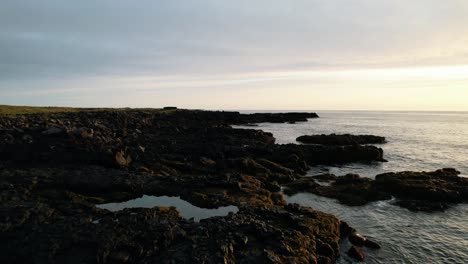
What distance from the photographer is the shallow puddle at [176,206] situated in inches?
835

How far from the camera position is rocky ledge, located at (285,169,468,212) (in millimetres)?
27062

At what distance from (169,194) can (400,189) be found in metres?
20.3

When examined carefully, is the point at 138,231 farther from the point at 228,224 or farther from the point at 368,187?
the point at 368,187

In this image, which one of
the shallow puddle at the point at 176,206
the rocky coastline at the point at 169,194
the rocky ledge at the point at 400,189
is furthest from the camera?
the rocky ledge at the point at 400,189

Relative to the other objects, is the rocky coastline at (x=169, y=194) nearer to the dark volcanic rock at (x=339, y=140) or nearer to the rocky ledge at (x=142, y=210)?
the rocky ledge at (x=142, y=210)

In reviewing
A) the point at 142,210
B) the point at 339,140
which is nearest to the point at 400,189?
the point at 142,210

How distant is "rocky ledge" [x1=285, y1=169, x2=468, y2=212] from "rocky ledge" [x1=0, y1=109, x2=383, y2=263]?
3958 mm

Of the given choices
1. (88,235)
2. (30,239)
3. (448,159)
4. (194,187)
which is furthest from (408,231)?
(448,159)

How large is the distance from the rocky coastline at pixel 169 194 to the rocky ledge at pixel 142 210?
0.20 feet

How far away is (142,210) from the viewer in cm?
1973

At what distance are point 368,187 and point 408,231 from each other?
9.10 metres

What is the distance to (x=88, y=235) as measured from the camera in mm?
15734

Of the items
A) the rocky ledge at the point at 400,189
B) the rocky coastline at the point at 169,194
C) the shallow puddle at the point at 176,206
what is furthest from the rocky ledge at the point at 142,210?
the rocky ledge at the point at 400,189

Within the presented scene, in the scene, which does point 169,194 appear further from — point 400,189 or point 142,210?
point 400,189
